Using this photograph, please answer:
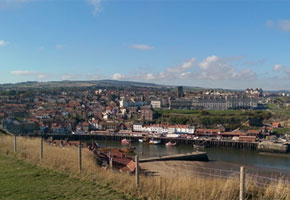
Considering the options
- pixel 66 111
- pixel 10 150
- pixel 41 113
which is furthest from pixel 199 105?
pixel 10 150

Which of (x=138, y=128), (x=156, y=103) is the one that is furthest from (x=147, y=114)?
(x=156, y=103)

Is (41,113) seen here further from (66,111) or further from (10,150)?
(10,150)

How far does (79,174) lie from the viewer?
17.3 ft

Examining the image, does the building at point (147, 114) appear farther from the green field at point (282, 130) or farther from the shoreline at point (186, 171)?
the shoreline at point (186, 171)

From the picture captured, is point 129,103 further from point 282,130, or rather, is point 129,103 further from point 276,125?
point 282,130

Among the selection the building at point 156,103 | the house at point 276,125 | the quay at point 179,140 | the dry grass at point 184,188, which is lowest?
the quay at point 179,140

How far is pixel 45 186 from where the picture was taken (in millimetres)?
4629

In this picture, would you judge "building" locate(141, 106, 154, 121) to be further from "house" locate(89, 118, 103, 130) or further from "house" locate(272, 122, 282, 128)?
"house" locate(272, 122, 282, 128)

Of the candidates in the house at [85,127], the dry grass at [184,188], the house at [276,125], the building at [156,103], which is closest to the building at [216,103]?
the building at [156,103]

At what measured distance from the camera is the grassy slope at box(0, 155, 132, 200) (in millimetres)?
4129

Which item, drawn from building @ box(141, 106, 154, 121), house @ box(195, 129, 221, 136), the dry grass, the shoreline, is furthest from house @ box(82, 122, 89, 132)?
the dry grass

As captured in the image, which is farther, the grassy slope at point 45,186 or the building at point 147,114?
the building at point 147,114

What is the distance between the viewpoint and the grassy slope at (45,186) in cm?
413

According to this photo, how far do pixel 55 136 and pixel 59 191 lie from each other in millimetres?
35525
